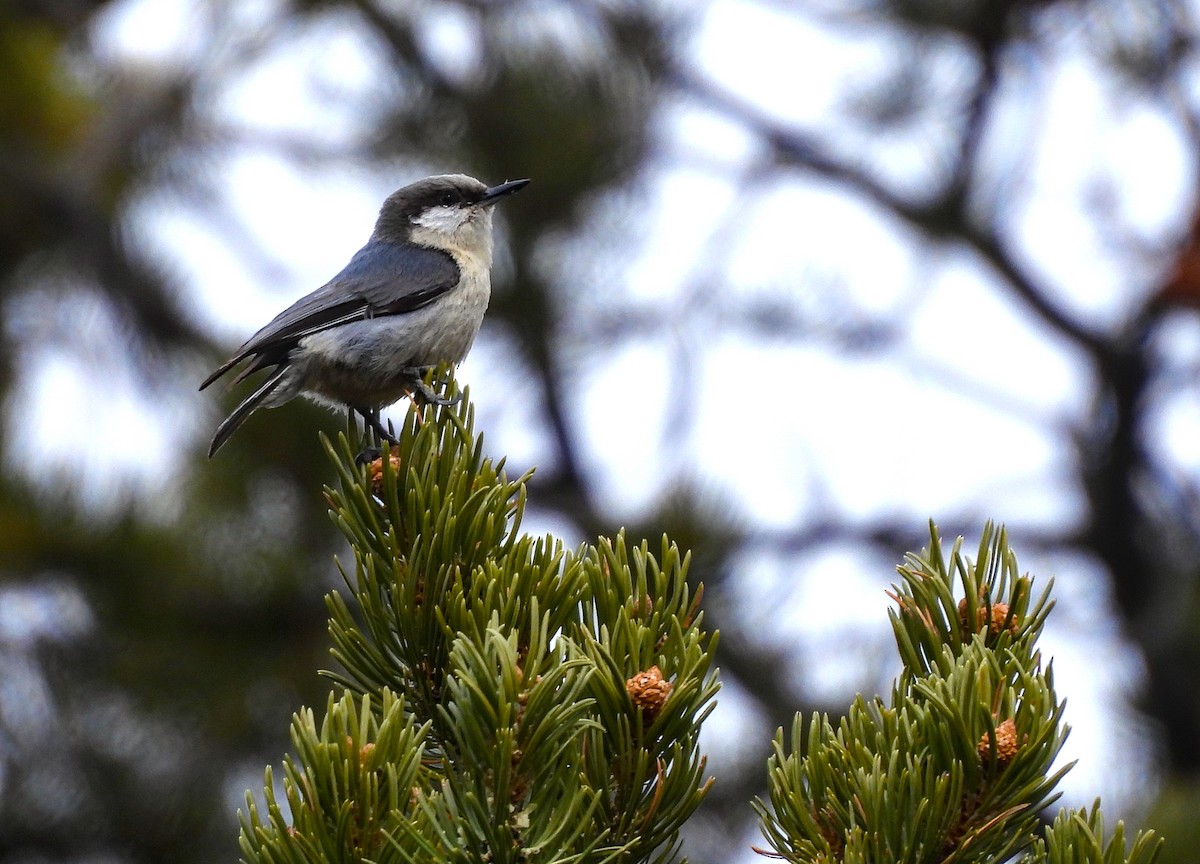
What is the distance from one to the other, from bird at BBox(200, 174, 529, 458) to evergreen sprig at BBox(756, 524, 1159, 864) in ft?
7.75

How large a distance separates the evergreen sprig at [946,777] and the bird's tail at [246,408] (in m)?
2.66

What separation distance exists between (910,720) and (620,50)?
4260mm

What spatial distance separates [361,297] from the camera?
4391 millimetres

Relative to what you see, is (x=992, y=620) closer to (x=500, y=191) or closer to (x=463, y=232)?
(x=500, y=191)

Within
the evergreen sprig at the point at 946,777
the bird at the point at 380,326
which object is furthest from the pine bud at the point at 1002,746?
the bird at the point at 380,326

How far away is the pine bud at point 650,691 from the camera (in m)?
1.70

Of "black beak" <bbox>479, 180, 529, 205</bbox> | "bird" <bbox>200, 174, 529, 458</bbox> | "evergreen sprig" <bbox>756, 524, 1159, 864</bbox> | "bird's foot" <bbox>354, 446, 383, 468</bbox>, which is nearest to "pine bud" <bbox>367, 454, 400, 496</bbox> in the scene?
"bird's foot" <bbox>354, 446, 383, 468</bbox>

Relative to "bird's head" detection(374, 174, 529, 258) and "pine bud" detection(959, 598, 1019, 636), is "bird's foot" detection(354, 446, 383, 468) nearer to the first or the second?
"pine bud" detection(959, 598, 1019, 636)

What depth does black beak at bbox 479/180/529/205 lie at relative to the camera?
4559 mm

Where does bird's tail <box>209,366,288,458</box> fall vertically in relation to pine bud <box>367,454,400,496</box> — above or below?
above

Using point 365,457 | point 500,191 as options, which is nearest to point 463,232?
point 500,191

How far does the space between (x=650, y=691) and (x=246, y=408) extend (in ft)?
8.65

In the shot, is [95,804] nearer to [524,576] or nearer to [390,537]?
[390,537]

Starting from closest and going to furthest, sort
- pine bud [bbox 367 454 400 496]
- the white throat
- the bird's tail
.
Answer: pine bud [bbox 367 454 400 496]
the bird's tail
the white throat
